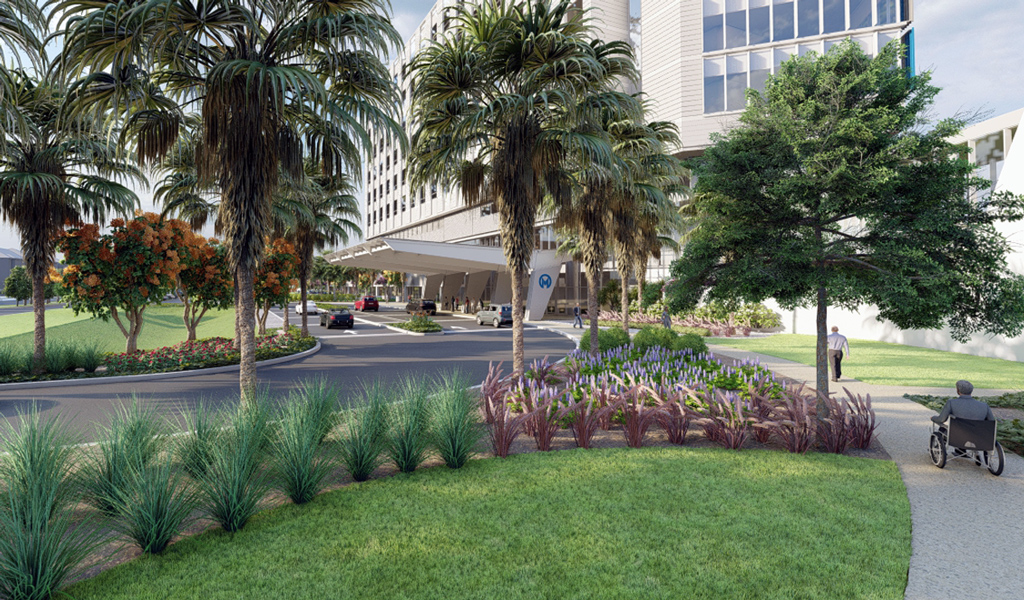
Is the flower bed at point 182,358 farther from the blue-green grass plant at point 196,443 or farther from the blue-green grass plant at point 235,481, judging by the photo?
the blue-green grass plant at point 235,481

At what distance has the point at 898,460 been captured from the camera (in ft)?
21.5

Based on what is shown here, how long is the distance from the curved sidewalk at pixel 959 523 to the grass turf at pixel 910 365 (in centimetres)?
605

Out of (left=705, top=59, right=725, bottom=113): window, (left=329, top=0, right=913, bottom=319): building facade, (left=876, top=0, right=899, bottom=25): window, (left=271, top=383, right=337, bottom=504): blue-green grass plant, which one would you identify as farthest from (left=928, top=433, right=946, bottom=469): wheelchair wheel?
(left=876, top=0, right=899, bottom=25): window

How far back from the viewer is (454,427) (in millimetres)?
6230

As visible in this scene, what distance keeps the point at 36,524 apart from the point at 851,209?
961cm

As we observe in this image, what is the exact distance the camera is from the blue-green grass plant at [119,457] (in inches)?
176

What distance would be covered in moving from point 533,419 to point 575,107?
6.07 metres

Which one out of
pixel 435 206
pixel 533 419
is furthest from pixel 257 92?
pixel 435 206

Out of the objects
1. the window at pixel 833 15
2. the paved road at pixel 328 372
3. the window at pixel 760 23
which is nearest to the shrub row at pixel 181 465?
the paved road at pixel 328 372

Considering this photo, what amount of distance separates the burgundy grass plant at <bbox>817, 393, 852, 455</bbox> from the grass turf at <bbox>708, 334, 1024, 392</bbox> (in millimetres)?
7127

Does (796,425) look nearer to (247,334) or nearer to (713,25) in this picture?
(247,334)

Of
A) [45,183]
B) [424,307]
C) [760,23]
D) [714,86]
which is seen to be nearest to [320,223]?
[45,183]

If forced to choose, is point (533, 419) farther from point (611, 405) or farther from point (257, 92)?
point (257, 92)

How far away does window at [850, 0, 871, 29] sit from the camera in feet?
104
